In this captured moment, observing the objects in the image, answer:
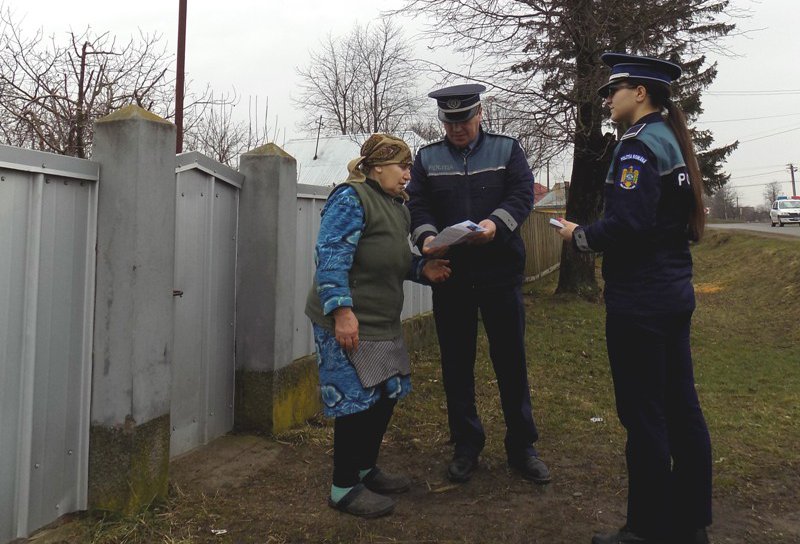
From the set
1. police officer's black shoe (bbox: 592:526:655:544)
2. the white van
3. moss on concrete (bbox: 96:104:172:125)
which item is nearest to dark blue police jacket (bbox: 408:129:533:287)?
police officer's black shoe (bbox: 592:526:655:544)

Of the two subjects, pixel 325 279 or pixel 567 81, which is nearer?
pixel 325 279

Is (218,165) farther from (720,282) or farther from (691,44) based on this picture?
(720,282)

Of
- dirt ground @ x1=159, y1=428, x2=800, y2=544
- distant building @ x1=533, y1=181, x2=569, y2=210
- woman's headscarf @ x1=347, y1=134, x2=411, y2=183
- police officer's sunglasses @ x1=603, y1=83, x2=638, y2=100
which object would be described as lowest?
dirt ground @ x1=159, y1=428, x2=800, y2=544

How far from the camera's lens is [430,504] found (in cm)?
287

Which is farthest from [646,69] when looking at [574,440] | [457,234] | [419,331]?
[419,331]

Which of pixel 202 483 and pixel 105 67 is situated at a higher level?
pixel 105 67

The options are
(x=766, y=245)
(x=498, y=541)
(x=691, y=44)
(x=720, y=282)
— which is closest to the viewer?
(x=498, y=541)

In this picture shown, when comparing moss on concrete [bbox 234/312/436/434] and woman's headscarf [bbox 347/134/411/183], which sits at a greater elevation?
woman's headscarf [bbox 347/134/411/183]

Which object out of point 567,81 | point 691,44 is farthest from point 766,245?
point 567,81

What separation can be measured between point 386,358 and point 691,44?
31.8ft

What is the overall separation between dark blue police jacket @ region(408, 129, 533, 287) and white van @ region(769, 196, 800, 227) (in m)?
32.5

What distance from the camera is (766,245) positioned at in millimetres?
17484

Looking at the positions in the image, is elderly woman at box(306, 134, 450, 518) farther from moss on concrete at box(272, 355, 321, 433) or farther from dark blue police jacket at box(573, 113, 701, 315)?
moss on concrete at box(272, 355, 321, 433)

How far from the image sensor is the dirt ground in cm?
256
